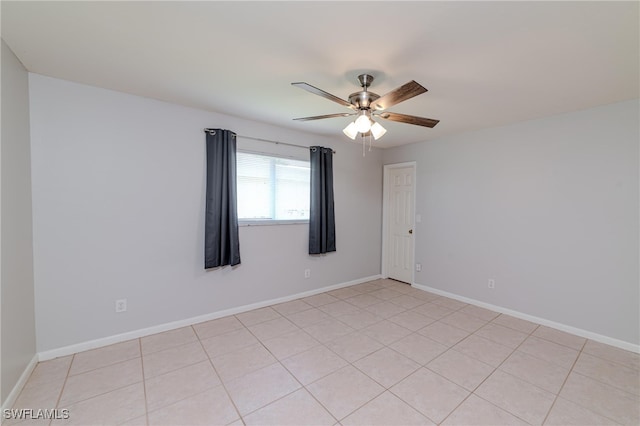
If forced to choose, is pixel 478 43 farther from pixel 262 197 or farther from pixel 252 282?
pixel 252 282

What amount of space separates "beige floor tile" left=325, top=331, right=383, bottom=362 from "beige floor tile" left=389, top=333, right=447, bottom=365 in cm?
20

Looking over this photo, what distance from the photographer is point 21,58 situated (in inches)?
78.5

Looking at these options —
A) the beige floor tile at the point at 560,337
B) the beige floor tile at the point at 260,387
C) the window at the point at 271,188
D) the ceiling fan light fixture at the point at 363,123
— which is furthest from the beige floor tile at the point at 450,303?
the ceiling fan light fixture at the point at 363,123

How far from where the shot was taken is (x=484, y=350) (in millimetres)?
2562

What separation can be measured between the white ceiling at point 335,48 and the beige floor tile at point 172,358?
2.44 metres

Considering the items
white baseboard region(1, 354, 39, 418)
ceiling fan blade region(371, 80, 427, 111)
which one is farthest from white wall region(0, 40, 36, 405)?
ceiling fan blade region(371, 80, 427, 111)

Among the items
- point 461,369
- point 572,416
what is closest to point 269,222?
point 461,369

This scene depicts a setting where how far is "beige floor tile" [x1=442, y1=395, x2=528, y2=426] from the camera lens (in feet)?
5.56

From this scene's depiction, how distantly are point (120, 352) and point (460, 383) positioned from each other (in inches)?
116

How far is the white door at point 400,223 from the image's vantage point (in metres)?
4.70

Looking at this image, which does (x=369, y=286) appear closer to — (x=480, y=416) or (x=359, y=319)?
(x=359, y=319)

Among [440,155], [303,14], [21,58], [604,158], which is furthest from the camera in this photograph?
[440,155]

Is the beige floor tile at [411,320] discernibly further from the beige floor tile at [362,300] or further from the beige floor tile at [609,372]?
the beige floor tile at [609,372]

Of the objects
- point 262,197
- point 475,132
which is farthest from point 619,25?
point 262,197
